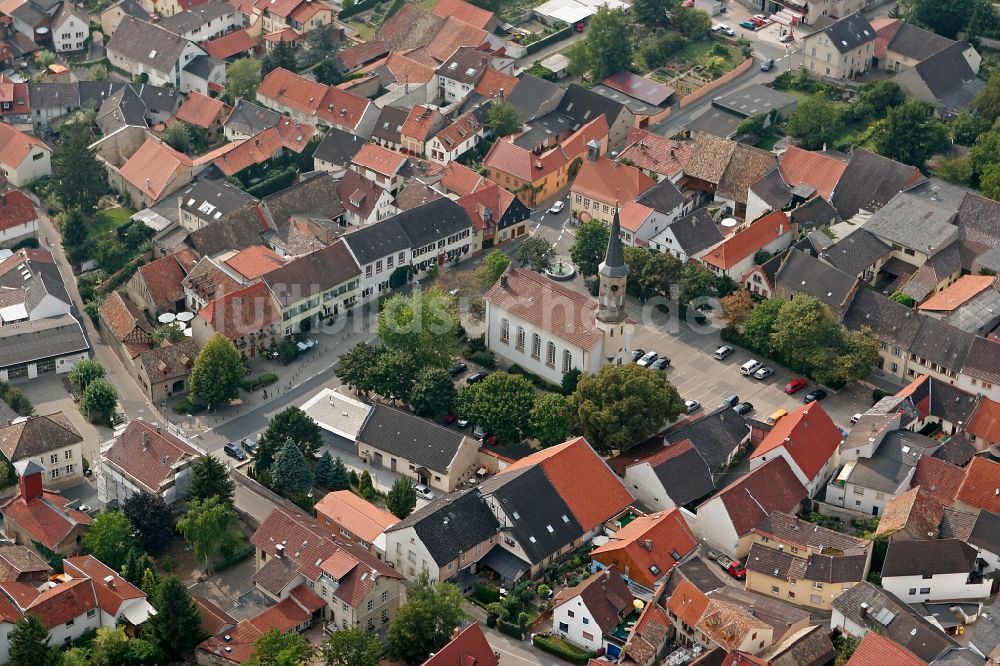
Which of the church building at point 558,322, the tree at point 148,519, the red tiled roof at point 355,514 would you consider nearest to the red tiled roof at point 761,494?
the church building at point 558,322

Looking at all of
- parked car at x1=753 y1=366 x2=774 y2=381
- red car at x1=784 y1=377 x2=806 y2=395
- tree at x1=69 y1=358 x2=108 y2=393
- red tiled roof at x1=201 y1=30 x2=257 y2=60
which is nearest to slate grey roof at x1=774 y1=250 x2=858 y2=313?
red car at x1=784 y1=377 x2=806 y2=395

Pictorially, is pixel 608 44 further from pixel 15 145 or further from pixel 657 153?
pixel 15 145

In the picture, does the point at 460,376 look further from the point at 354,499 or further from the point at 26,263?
the point at 26,263

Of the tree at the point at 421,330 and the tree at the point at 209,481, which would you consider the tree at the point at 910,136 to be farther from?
the tree at the point at 209,481

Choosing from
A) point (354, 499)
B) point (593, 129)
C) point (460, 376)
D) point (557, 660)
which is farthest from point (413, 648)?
point (593, 129)

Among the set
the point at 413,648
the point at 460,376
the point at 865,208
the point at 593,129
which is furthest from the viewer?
the point at 593,129

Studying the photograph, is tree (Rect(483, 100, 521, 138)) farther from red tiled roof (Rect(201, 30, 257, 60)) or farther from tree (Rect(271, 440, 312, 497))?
tree (Rect(271, 440, 312, 497))

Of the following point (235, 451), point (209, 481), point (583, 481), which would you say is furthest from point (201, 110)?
point (583, 481)
